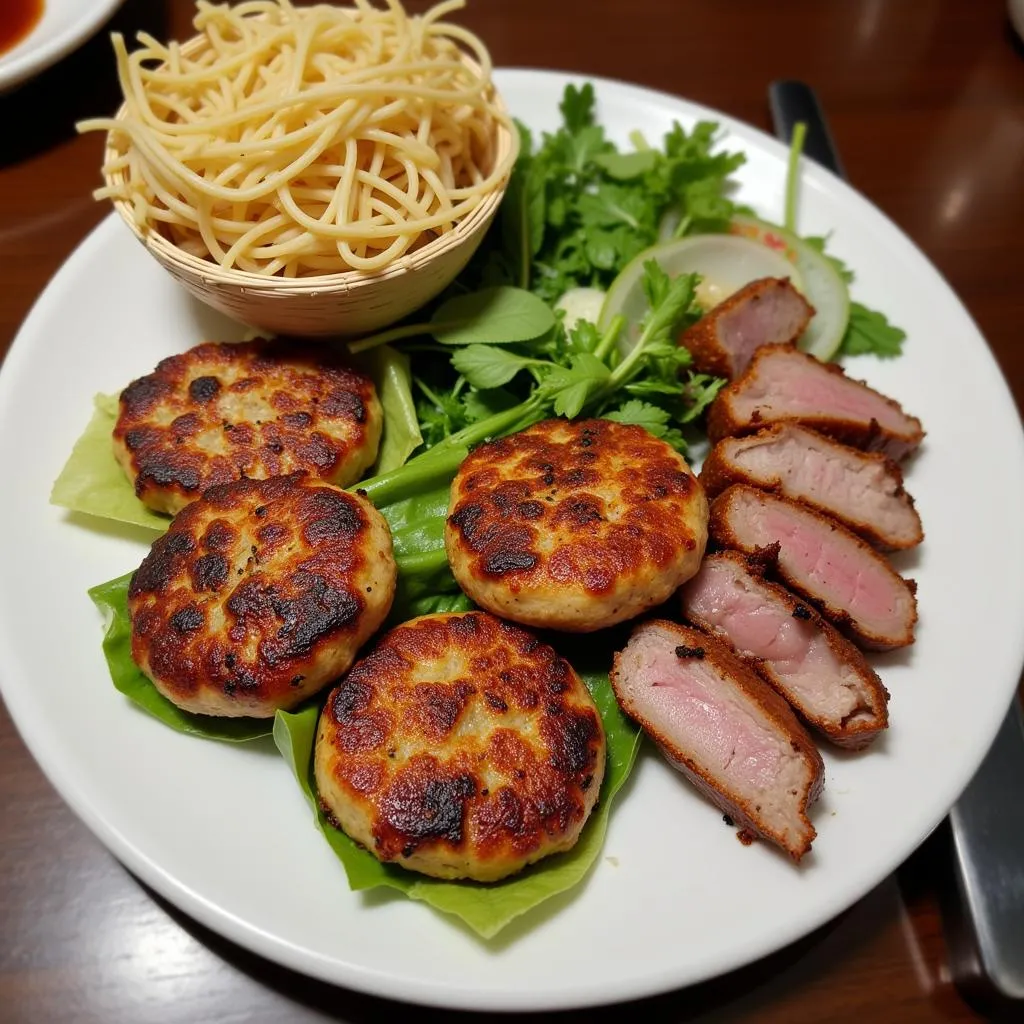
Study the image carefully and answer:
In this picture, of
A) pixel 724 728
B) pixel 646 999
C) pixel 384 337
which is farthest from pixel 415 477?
pixel 646 999

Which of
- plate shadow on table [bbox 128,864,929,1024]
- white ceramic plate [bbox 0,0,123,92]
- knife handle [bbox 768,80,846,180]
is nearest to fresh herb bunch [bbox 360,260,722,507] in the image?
plate shadow on table [bbox 128,864,929,1024]

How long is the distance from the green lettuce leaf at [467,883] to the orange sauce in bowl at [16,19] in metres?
3.87

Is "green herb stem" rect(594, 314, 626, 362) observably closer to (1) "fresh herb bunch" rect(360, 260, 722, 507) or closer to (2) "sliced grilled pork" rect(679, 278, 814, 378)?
(1) "fresh herb bunch" rect(360, 260, 722, 507)

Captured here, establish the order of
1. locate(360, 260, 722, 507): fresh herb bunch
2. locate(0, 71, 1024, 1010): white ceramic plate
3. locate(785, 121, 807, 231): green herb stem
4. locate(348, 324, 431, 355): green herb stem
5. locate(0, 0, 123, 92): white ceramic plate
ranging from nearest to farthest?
locate(0, 71, 1024, 1010): white ceramic plate, locate(360, 260, 722, 507): fresh herb bunch, locate(348, 324, 431, 355): green herb stem, locate(785, 121, 807, 231): green herb stem, locate(0, 0, 123, 92): white ceramic plate

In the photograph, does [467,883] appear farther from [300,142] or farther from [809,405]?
[300,142]

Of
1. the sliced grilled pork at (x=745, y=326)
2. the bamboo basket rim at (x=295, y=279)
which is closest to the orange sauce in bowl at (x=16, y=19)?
the bamboo basket rim at (x=295, y=279)

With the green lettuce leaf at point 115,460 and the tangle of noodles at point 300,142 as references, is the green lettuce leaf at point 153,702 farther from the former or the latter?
the tangle of noodles at point 300,142

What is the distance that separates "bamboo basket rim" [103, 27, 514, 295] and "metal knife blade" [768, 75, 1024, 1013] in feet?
7.54

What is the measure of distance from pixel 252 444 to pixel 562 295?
1378 mm

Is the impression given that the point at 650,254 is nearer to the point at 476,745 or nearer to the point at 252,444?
the point at 252,444

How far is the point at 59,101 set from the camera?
14.2 ft

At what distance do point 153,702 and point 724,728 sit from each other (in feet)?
5.09

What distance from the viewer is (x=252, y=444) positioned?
2.63 m

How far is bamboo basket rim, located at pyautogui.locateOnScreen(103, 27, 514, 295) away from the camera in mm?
2463
